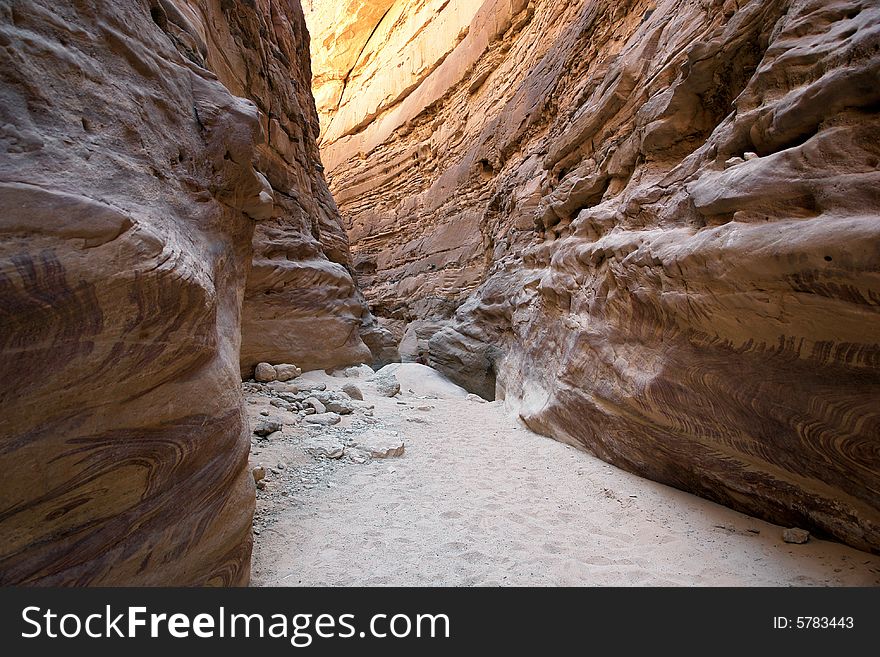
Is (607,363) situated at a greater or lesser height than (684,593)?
greater

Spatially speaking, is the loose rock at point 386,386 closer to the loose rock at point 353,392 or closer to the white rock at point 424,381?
the white rock at point 424,381

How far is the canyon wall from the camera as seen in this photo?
1290 millimetres

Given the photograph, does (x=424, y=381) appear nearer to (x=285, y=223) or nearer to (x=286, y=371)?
(x=286, y=371)

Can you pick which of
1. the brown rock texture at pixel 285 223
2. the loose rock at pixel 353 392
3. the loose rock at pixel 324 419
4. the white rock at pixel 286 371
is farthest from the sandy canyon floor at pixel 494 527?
the brown rock texture at pixel 285 223

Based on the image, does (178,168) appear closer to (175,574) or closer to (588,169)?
(175,574)

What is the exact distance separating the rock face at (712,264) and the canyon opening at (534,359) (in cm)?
2

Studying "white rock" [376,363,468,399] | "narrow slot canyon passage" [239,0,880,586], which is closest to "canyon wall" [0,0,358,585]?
"narrow slot canyon passage" [239,0,880,586]

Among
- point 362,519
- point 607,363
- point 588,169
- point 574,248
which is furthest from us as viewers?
point 588,169

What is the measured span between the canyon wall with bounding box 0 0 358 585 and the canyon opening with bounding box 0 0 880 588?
0.4 inches

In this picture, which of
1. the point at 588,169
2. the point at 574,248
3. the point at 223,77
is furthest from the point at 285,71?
the point at 574,248

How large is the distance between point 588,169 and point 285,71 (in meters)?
6.60

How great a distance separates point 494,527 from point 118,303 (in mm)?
2563

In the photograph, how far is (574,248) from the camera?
17.1ft

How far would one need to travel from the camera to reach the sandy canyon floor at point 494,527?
2.14 meters
